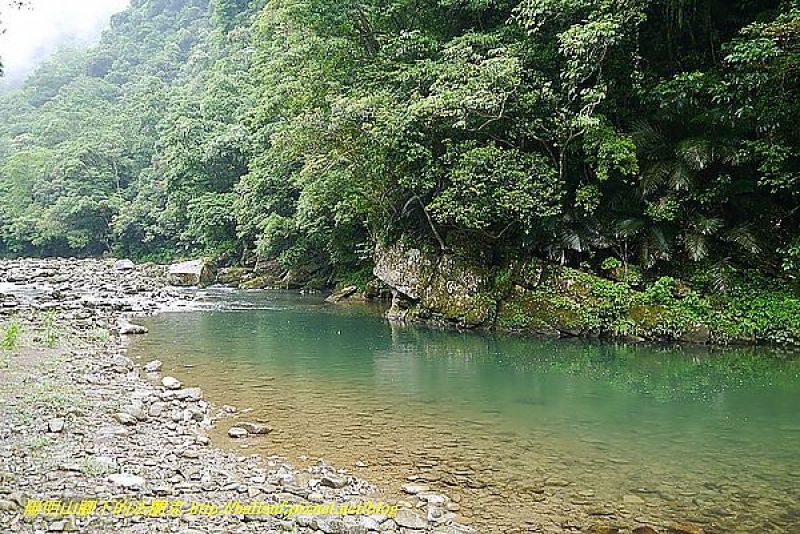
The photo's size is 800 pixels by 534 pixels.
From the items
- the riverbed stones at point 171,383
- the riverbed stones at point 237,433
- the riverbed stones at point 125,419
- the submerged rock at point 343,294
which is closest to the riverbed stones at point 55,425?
the riverbed stones at point 125,419

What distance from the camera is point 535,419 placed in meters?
8.23

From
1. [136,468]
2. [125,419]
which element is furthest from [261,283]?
[136,468]

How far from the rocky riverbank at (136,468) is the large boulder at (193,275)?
21.3 meters

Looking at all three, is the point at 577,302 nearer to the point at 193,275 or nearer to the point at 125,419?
the point at 125,419

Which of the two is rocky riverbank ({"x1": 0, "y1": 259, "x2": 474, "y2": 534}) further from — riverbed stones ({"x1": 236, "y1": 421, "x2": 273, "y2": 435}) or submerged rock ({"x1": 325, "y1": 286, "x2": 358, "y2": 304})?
submerged rock ({"x1": 325, "y1": 286, "x2": 358, "y2": 304})

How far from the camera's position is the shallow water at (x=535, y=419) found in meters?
5.59

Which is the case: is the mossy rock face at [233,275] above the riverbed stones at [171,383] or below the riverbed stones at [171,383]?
above

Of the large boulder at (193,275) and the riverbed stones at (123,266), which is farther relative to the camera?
the riverbed stones at (123,266)

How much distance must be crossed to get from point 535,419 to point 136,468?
15.9ft

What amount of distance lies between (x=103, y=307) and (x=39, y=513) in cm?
1780

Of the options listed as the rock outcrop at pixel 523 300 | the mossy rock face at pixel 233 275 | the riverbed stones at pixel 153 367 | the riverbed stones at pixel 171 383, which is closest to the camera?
the riverbed stones at pixel 171 383

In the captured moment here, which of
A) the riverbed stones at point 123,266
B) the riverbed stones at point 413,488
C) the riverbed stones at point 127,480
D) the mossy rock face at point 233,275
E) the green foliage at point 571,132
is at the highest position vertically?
the green foliage at point 571,132

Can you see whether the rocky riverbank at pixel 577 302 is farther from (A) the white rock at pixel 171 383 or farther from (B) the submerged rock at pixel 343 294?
(A) the white rock at pixel 171 383

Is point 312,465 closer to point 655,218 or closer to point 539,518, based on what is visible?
point 539,518
